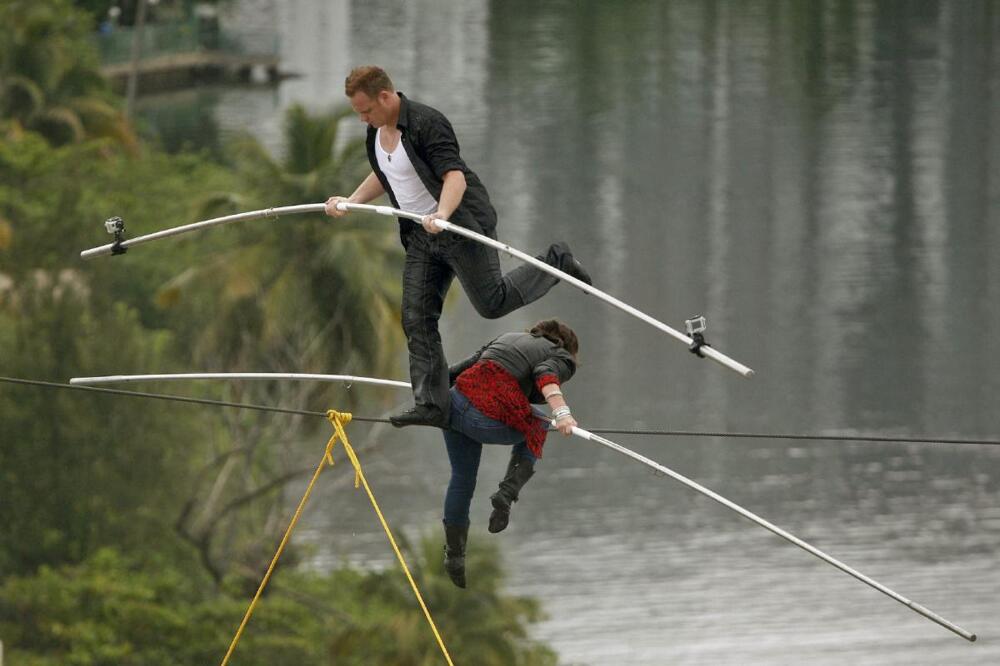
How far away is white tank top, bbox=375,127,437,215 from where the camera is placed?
410 inches

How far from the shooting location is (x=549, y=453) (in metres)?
53.7

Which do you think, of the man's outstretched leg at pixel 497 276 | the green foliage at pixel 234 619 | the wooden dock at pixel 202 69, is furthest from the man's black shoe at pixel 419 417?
the wooden dock at pixel 202 69

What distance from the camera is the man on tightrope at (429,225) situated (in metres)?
10.1

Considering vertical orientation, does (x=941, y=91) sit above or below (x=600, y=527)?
above

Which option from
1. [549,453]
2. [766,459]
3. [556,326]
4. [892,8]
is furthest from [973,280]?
[556,326]

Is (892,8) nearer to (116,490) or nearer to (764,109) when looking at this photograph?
(764,109)

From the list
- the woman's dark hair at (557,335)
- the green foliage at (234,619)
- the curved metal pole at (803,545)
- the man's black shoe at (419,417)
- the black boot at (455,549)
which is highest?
the woman's dark hair at (557,335)

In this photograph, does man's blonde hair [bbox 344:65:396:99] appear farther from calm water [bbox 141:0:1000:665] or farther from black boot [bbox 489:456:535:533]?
calm water [bbox 141:0:1000:665]

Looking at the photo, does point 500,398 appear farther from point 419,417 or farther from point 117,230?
point 117,230

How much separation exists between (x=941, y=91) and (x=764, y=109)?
25.6ft

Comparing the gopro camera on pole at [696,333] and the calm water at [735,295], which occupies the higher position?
the gopro camera on pole at [696,333]

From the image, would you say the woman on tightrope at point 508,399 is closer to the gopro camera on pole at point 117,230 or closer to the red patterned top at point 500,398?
the red patterned top at point 500,398

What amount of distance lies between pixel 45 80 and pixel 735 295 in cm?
2203

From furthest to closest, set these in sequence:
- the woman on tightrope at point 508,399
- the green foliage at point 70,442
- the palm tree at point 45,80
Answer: the palm tree at point 45,80 < the green foliage at point 70,442 < the woman on tightrope at point 508,399
